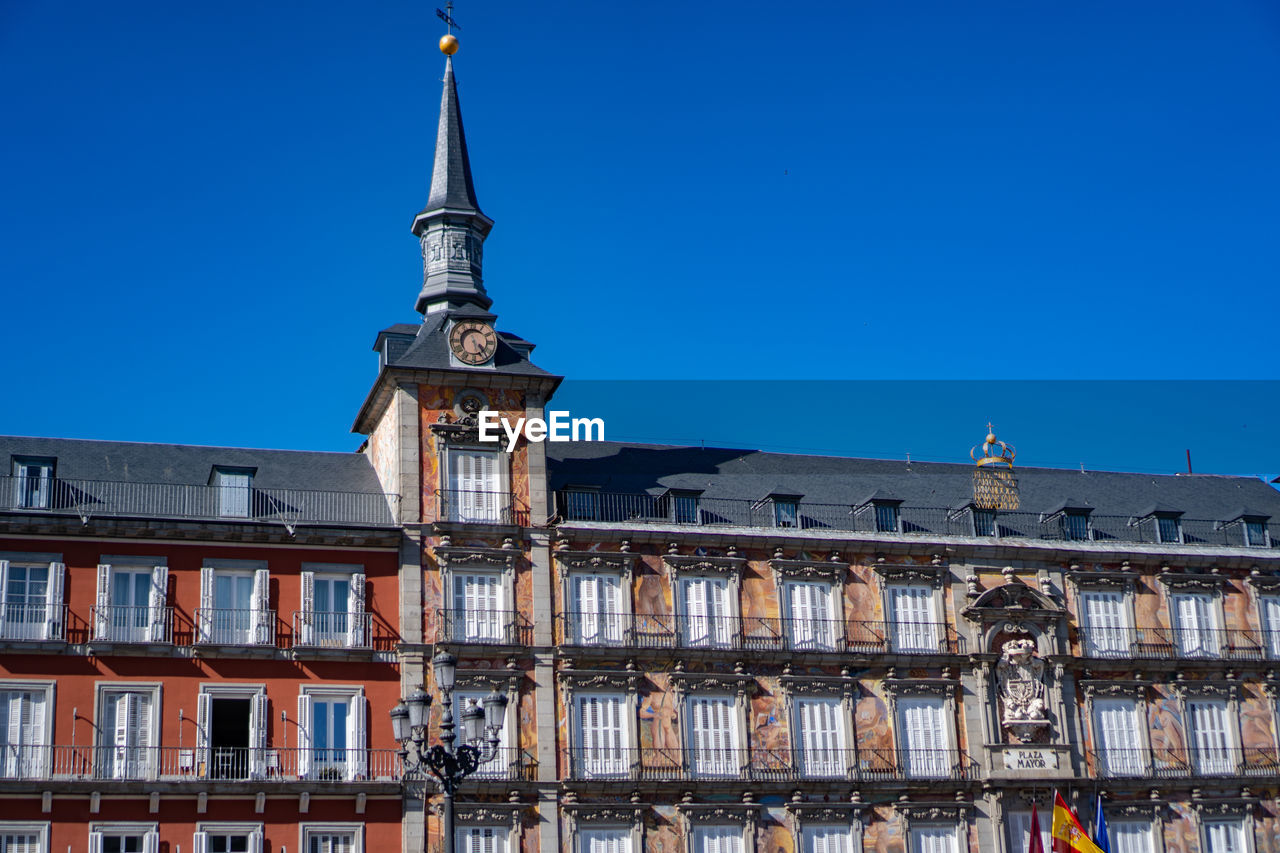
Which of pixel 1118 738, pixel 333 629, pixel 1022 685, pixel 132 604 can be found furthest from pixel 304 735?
pixel 1118 738

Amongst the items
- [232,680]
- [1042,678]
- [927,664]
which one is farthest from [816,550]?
[232,680]

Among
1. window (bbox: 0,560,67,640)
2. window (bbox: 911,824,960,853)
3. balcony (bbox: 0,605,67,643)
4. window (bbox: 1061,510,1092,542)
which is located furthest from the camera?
window (bbox: 1061,510,1092,542)

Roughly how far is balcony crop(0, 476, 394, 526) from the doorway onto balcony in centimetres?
517

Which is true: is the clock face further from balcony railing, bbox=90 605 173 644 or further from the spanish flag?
the spanish flag

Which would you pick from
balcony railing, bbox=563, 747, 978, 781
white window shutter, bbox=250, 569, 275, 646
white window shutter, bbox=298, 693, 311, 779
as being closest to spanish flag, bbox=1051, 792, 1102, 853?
balcony railing, bbox=563, 747, 978, 781

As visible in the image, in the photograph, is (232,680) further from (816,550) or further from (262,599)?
(816,550)

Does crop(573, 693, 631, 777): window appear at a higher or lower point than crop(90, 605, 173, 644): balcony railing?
lower

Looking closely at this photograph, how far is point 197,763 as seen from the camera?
46.1m

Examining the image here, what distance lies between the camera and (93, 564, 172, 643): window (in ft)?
154

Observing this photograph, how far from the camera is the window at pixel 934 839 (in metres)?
51.6

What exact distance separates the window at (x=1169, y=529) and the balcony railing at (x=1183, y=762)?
708cm

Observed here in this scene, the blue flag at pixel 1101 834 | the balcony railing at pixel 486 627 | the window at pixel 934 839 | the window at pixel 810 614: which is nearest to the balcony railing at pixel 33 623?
the balcony railing at pixel 486 627

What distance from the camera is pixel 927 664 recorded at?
176ft

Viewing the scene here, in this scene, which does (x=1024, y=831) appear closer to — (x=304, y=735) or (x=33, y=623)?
(x=304, y=735)
